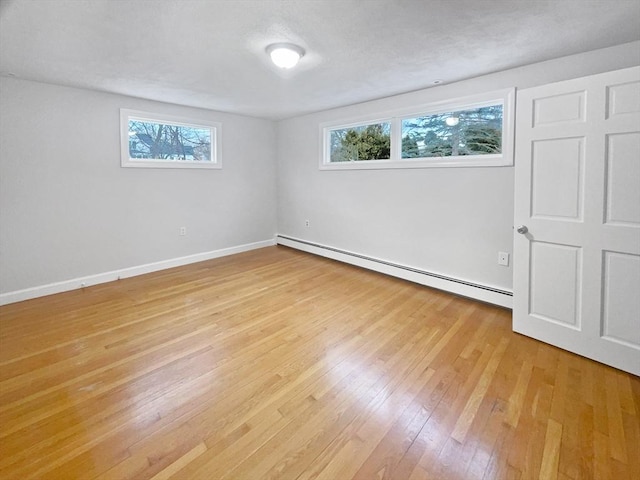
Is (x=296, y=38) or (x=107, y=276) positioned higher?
(x=296, y=38)

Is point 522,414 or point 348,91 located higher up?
point 348,91

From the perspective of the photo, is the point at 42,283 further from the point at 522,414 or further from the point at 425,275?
the point at 522,414

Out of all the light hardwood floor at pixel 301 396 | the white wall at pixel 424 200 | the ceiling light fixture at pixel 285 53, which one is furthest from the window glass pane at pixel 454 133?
the ceiling light fixture at pixel 285 53

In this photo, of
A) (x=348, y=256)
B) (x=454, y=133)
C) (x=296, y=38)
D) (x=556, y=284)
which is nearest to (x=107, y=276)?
(x=348, y=256)

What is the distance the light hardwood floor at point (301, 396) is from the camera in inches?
58.2

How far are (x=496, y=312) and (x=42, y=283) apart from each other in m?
4.86

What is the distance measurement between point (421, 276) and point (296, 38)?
2805 mm

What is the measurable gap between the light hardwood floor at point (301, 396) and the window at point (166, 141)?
206cm

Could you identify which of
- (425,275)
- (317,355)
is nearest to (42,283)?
(317,355)

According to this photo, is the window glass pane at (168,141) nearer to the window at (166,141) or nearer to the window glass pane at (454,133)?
the window at (166,141)

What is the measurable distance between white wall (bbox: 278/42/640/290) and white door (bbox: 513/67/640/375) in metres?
0.57

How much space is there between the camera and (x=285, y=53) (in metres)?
2.46

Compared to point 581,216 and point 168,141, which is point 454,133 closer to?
point 581,216

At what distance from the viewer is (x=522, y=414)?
177cm
